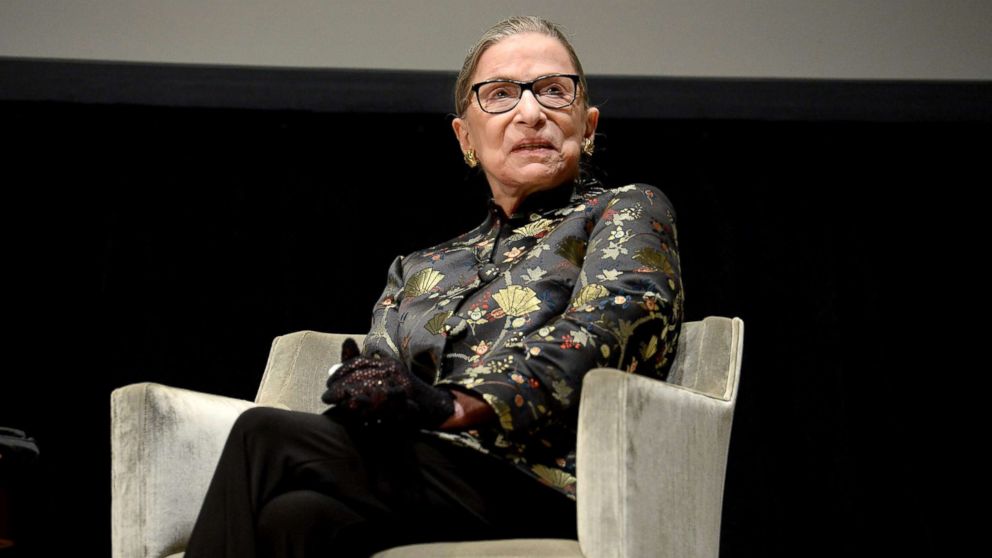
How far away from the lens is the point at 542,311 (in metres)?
1.34

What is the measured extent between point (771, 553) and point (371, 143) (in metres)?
1.53

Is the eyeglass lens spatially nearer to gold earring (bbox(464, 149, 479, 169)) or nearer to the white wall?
gold earring (bbox(464, 149, 479, 169))

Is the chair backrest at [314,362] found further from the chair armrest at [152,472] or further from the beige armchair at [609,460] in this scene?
the chair armrest at [152,472]

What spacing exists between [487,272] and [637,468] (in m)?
0.49

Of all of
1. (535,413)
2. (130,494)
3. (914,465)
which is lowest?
(914,465)

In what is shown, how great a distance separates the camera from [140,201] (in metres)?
2.84

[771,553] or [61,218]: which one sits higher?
[61,218]

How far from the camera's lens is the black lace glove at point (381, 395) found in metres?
1.02

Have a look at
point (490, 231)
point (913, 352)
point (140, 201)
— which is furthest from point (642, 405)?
point (140, 201)

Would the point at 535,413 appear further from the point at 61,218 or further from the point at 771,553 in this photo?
the point at 61,218

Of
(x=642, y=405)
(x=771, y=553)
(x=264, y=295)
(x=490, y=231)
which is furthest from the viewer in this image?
(x=264, y=295)

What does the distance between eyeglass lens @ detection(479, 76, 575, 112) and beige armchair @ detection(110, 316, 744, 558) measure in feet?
1.33

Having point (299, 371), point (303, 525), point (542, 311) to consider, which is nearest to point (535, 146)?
point (542, 311)

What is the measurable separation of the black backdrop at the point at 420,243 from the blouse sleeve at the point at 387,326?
1020mm
